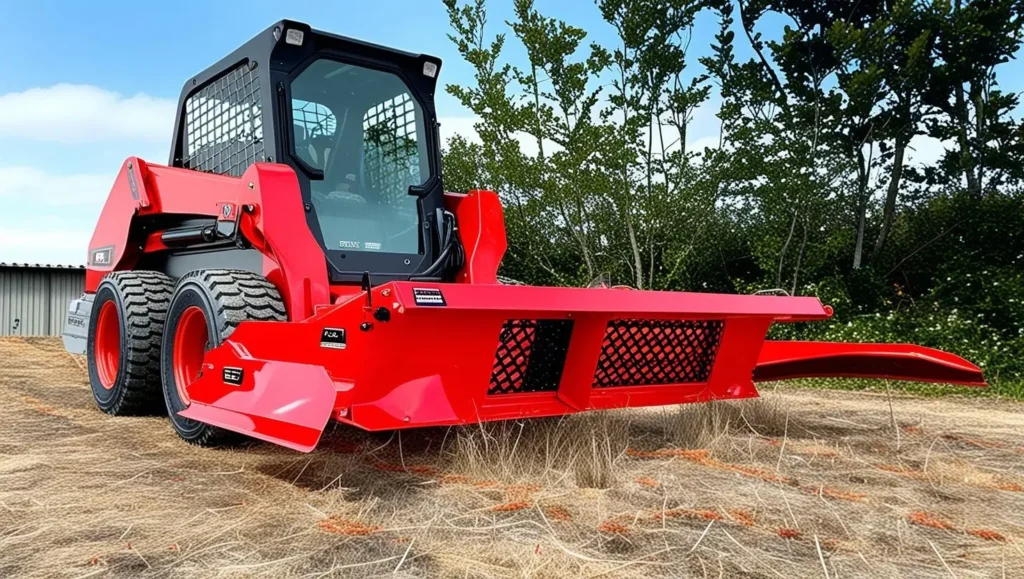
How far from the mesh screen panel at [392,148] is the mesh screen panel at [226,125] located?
0.56 m

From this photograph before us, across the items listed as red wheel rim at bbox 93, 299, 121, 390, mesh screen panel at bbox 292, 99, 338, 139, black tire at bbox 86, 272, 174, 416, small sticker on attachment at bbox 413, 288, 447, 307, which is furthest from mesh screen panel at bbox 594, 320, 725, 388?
red wheel rim at bbox 93, 299, 121, 390

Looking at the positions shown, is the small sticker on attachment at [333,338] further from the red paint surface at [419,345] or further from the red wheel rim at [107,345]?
the red wheel rim at [107,345]

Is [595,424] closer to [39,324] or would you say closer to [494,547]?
[494,547]

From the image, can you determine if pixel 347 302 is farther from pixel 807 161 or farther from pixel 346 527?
pixel 807 161

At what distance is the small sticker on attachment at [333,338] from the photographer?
302cm

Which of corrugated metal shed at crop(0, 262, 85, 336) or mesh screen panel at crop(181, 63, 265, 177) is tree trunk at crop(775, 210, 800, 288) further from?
corrugated metal shed at crop(0, 262, 85, 336)

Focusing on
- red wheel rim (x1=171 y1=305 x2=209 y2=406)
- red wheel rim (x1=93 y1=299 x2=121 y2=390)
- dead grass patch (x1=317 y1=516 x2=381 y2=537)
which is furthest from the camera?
red wheel rim (x1=93 y1=299 x2=121 y2=390)

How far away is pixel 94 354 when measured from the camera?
204 inches

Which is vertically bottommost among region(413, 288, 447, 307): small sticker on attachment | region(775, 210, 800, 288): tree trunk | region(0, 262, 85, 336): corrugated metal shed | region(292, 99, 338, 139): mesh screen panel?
region(0, 262, 85, 336): corrugated metal shed

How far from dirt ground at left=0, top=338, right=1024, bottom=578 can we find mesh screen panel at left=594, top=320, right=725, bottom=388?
27 cm

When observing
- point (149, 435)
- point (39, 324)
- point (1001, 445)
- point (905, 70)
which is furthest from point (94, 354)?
point (39, 324)

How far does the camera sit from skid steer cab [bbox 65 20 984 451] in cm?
304

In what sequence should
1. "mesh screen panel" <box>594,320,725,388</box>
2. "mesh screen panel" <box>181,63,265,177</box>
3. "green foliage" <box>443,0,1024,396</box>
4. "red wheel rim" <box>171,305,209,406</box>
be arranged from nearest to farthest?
"mesh screen panel" <box>594,320,725,388</box>, "red wheel rim" <box>171,305,209,406</box>, "mesh screen panel" <box>181,63,265,177</box>, "green foliage" <box>443,0,1024,396</box>

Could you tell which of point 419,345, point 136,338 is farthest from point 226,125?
point 419,345
